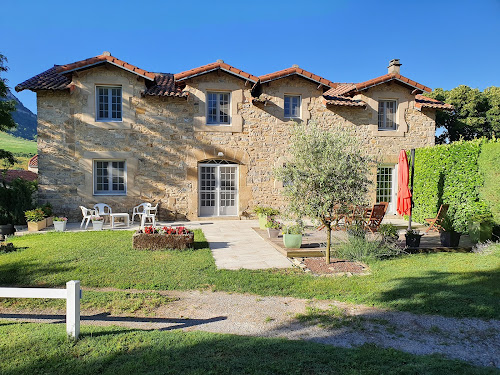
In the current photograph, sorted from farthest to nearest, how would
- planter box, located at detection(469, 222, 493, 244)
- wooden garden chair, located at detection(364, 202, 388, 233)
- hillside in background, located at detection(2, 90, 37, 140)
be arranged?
hillside in background, located at detection(2, 90, 37, 140)
wooden garden chair, located at detection(364, 202, 388, 233)
planter box, located at detection(469, 222, 493, 244)

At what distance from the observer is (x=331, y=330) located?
4125mm

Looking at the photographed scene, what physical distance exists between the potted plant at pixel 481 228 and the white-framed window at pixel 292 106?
23.7 ft

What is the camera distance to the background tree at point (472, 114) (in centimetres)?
2328

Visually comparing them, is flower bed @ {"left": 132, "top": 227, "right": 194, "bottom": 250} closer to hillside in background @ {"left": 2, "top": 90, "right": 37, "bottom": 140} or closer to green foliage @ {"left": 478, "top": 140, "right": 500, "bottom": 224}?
green foliage @ {"left": 478, "top": 140, "right": 500, "bottom": 224}

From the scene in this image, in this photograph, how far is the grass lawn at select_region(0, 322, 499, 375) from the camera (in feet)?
10.2

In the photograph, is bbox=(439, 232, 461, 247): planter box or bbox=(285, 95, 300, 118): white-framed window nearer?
bbox=(439, 232, 461, 247): planter box

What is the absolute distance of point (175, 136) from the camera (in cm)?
1273

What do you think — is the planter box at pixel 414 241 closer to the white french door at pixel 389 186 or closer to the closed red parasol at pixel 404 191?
the closed red parasol at pixel 404 191

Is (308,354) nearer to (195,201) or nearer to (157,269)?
(157,269)

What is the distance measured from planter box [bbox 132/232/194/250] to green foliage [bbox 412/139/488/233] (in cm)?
750

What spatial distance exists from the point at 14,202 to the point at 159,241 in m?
6.18

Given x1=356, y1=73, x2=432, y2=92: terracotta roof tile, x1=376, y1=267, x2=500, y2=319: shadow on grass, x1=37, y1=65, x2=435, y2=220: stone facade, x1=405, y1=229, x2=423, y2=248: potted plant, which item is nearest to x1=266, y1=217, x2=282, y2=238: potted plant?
x1=37, y1=65, x2=435, y2=220: stone facade

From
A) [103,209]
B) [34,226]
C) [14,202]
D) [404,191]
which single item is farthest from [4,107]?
[404,191]

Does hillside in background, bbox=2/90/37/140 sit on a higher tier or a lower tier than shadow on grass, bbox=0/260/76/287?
higher
